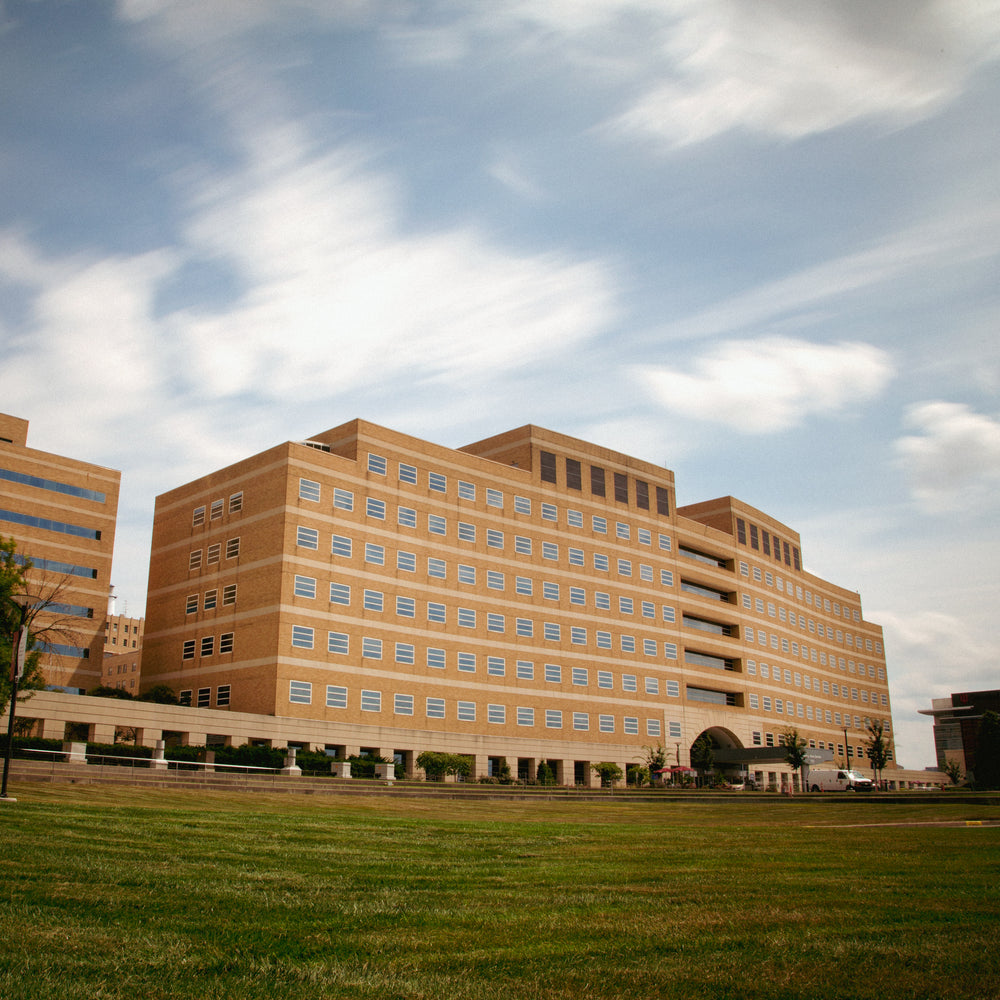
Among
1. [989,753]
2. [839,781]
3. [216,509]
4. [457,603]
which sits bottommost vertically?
[839,781]

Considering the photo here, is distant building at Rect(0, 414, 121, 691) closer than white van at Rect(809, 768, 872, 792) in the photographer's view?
Yes

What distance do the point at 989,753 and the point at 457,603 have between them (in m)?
41.2

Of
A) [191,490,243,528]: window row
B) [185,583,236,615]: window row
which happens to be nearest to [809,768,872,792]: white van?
[185,583,236,615]: window row

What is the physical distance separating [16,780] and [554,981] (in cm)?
2554

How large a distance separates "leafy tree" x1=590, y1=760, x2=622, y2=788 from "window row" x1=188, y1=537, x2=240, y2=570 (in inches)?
1225

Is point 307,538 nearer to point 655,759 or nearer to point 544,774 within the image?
point 544,774

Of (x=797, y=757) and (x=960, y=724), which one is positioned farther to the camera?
(x=960, y=724)

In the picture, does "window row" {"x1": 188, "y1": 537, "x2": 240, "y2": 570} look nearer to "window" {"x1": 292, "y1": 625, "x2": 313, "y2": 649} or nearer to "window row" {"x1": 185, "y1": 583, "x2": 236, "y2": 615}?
"window row" {"x1": 185, "y1": 583, "x2": 236, "y2": 615}

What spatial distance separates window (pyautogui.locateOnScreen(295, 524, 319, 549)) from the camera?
57344 millimetres

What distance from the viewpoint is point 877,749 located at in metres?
104

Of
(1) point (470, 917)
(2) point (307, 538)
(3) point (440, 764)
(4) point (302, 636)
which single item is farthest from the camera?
(2) point (307, 538)

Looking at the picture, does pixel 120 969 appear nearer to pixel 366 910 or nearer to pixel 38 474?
pixel 366 910

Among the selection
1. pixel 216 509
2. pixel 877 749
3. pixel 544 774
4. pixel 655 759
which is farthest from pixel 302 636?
pixel 877 749

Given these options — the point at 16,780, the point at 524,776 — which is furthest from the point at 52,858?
the point at 524,776
